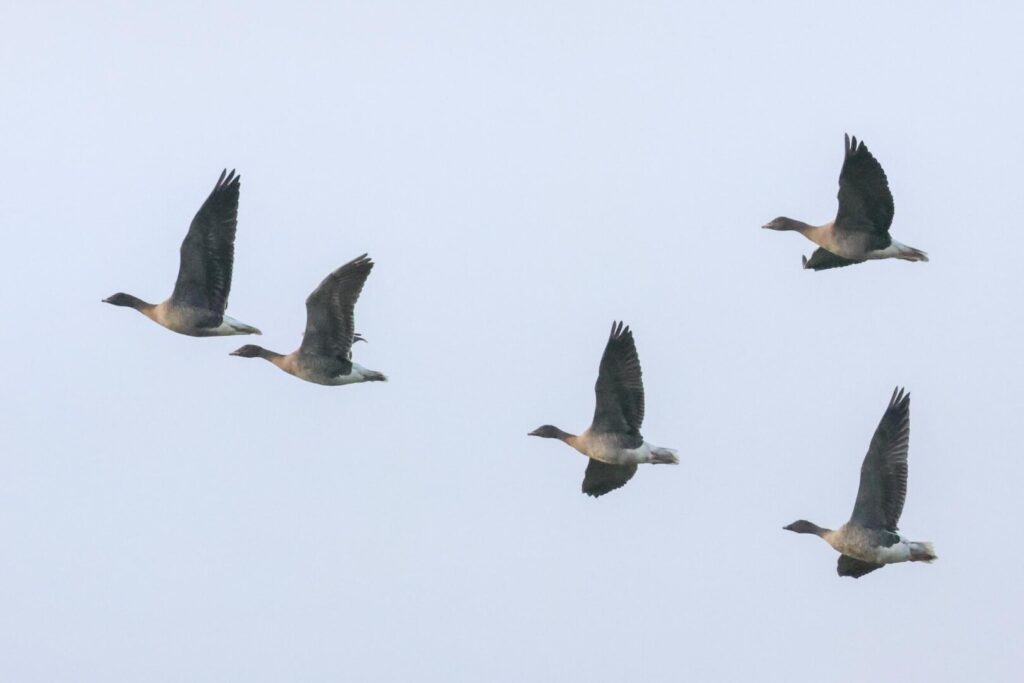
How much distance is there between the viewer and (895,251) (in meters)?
39.0

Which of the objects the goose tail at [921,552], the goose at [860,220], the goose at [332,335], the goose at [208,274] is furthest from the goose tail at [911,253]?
the goose at [208,274]

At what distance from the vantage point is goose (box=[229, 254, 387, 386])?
1453 inches

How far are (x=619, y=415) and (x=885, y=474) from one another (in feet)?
14.7

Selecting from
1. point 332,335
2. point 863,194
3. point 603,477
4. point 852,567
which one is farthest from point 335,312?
point 852,567

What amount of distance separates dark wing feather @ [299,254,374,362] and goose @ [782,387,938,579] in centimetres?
859

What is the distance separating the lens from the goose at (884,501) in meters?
37.2

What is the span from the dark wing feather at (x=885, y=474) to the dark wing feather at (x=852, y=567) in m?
1.51

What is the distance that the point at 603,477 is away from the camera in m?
41.5

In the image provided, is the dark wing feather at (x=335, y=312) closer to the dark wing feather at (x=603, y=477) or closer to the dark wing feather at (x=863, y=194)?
the dark wing feather at (x=603, y=477)

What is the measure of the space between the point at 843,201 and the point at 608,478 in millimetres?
6830

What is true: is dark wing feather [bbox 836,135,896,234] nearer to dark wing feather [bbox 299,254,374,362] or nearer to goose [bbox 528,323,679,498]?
goose [bbox 528,323,679,498]

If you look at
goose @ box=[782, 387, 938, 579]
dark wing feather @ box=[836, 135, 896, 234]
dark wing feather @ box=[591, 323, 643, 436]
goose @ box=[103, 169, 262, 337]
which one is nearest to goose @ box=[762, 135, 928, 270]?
dark wing feather @ box=[836, 135, 896, 234]

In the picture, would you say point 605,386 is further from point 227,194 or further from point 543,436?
point 227,194

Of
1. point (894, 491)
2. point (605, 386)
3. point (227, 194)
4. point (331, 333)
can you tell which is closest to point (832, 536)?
point (894, 491)
